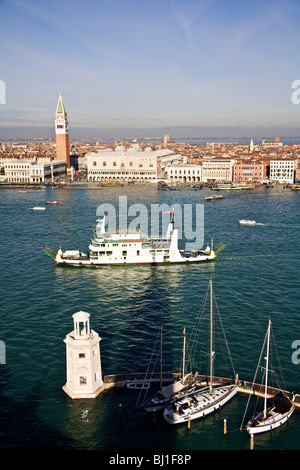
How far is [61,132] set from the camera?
6425 cm

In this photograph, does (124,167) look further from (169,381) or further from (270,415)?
(270,415)

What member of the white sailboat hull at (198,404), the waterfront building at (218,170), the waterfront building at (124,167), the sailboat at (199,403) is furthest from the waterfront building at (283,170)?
the white sailboat hull at (198,404)

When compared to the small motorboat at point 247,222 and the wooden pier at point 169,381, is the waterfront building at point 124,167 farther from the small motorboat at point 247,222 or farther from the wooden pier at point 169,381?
the wooden pier at point 169,381

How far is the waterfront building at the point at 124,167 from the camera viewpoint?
5941cm

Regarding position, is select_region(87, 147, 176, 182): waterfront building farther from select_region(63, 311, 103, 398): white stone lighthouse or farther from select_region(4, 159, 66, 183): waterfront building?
select_region(63, 311, 103, 398): white stone lighthouse

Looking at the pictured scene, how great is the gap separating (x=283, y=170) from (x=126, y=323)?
45.3 metres

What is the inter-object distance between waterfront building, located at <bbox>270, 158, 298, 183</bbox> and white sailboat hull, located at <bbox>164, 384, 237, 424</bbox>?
4784cm

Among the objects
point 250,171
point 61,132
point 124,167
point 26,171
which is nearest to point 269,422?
point 250,171

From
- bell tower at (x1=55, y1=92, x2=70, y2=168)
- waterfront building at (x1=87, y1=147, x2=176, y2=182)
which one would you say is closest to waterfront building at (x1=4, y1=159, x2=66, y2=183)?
waterfront building at (x1=87, y1=147, x2=176, y2=182)

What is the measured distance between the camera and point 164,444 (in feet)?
28.0

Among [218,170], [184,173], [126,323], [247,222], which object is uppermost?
[218,170]

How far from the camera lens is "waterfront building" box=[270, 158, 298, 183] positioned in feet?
179

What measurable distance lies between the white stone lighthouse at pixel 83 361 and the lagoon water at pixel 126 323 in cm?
25
